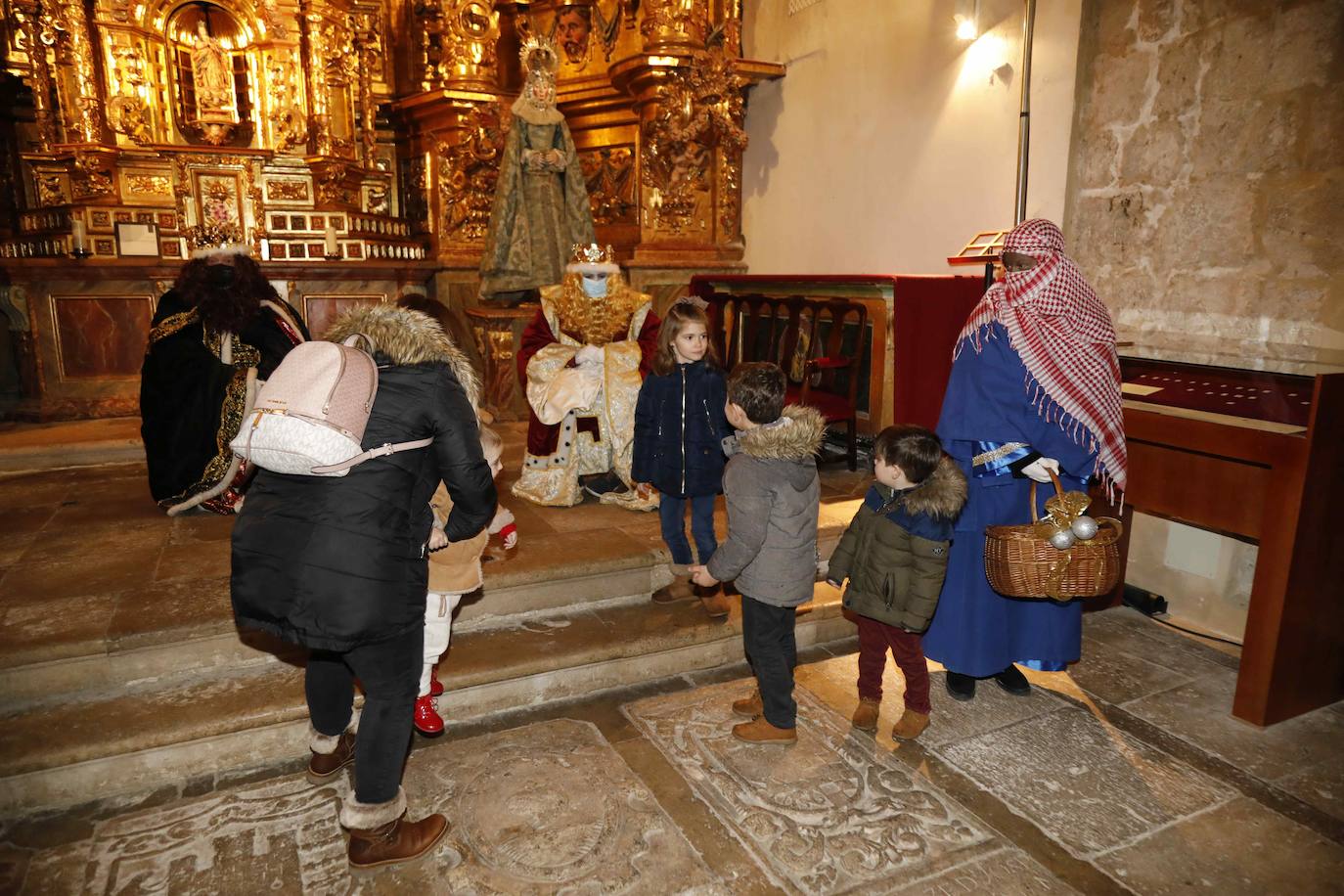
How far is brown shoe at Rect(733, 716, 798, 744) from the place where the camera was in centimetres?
324

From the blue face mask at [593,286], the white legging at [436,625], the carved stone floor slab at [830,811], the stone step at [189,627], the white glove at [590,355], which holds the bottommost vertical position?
the carved stone floor slab at [830,811]

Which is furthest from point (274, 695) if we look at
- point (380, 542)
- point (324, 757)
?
point (380, 542)

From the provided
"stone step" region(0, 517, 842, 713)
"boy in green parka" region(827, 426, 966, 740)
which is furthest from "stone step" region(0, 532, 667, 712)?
"boy in green parka" region(827, 426, 966, 740)

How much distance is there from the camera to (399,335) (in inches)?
94.6

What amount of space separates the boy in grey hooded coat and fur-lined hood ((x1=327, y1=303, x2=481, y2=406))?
1.07 meters

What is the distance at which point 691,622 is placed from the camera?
4043 mm

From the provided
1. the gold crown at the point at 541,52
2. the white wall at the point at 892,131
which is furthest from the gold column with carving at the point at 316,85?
the white wall at the point at 892,131

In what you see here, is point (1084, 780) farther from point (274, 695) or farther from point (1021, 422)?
point (274, 695)

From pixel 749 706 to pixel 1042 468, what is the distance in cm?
154

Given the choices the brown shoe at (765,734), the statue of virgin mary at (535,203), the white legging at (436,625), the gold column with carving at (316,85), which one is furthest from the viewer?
the gold column with carving at (316,85)

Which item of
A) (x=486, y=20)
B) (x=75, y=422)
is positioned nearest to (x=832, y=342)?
(x=486, y=20)

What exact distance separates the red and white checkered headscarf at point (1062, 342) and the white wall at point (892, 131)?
2222 mm

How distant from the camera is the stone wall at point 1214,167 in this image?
3.93 m

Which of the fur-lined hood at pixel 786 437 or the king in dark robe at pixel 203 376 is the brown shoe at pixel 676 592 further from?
the king in dark robe at pixel 203 376
